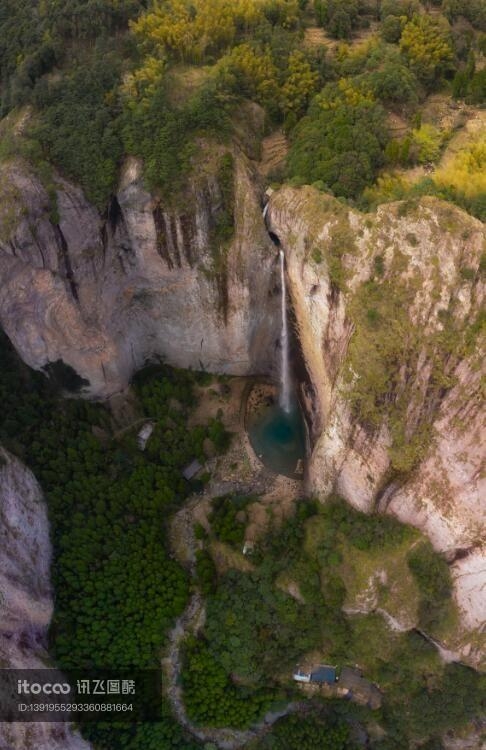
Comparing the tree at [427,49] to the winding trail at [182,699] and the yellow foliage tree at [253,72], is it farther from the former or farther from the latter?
the winding trail at [182,699]

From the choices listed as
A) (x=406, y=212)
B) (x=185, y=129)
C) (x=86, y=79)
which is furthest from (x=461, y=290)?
(x=86, y=79)

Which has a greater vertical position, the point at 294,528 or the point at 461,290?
the point at 461,290

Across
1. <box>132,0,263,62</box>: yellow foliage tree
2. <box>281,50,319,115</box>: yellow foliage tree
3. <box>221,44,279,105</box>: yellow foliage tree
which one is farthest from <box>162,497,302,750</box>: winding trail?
<box>132,0,263,62</box>: yellow foliage tree

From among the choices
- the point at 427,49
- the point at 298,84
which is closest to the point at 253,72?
the point at 298,84

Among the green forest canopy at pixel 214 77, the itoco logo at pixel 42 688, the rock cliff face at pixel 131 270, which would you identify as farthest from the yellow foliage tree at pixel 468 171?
the itoco logo at pixel 42 688

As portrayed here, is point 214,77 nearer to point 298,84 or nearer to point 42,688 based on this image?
point 298,84

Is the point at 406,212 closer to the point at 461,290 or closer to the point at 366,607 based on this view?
the point at 461,290

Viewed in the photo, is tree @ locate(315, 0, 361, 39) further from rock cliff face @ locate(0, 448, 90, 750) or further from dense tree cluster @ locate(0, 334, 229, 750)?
rock cliff face @ locate(0, 448, 90, 750)
